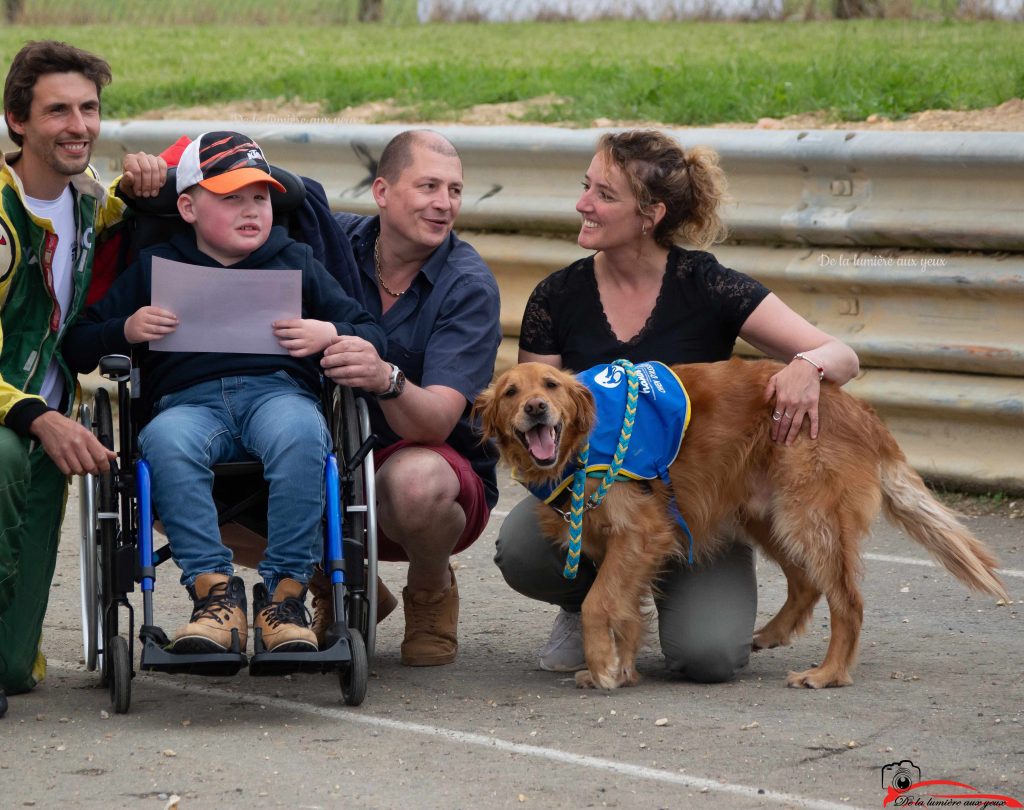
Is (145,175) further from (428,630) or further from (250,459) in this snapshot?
(428,630)

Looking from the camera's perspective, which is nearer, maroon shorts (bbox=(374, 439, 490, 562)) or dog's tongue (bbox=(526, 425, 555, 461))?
dog's tongue (bbox=(526, 425, 555, 461))

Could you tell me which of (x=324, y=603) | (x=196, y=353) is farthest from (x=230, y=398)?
(x=324, y=603)

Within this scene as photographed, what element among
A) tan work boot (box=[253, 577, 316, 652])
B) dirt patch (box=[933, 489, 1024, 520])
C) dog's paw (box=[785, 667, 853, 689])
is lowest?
dog's paw (box=[785, 667, 853, 689])

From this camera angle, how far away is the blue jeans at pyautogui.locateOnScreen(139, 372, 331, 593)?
4.45 m

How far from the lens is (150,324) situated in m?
4.67

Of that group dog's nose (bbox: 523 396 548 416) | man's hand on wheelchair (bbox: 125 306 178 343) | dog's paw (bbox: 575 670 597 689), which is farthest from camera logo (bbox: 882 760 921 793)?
man's hand on wheelchair (bbox: 125 306 178 343)

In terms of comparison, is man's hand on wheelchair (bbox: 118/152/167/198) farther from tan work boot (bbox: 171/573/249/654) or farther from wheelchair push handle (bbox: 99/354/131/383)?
tan work boot (bbox: 171/573/249/654)

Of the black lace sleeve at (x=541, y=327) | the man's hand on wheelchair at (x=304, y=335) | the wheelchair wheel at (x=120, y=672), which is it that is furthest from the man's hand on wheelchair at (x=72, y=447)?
the black lace sleeve at (x=541, y=327)

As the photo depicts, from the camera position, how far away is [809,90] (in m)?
8.77

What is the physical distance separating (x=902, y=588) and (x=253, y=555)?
2543 mm

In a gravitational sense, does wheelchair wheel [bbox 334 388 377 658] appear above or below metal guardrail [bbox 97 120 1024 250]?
below

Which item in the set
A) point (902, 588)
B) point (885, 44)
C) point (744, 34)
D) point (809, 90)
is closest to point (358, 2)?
point (744, 34)

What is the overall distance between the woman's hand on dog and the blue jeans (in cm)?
145

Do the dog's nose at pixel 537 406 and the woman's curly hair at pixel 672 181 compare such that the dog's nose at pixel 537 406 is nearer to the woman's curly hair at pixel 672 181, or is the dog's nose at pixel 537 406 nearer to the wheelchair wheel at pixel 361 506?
the wheelchair wheel at pixel 361 506
